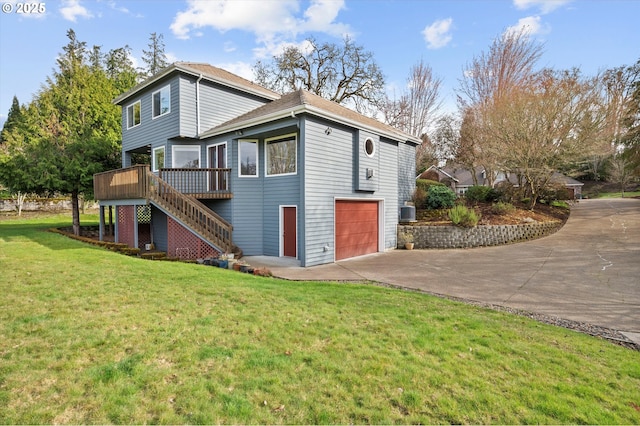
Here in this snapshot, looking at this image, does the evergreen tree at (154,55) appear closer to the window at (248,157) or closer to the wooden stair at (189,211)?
the window at (248,157)

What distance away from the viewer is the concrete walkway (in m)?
5.79

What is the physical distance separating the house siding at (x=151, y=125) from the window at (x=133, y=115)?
199 mm

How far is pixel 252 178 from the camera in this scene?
38.4 feet

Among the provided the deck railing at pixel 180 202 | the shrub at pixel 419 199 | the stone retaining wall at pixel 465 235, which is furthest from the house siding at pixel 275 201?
the shrub at pixel 419 199

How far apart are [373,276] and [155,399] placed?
6.32m

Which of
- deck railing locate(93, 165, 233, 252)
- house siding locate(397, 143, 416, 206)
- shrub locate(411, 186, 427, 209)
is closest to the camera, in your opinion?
deck railing locate(93, 165, 233, 252)

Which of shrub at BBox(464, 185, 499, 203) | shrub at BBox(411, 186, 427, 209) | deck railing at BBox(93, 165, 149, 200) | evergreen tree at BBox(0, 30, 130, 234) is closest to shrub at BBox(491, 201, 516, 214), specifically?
shrub at BBox(464, 185, 499, 203)

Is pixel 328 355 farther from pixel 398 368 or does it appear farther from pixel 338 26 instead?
pixel 338 26

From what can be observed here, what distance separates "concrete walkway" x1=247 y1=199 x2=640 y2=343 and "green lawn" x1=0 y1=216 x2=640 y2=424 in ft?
4.66

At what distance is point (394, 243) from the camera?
1350cm

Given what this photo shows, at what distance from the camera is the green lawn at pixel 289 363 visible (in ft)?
8.57

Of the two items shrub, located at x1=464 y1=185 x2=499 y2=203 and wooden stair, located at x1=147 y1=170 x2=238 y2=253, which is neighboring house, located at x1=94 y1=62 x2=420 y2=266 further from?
shrub, located at x1=464 y1=185 x2=499 y2=203

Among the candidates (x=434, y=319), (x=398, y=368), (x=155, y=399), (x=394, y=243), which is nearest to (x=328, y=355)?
(x=398, y=368)

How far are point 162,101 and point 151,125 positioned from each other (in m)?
1.38
